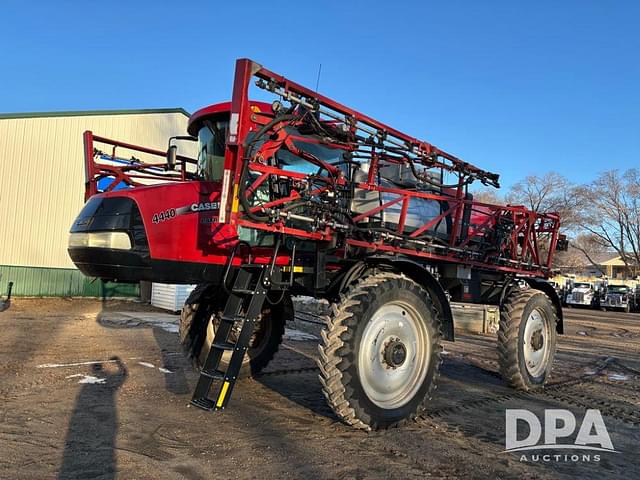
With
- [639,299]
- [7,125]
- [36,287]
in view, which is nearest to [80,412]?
[36,287]

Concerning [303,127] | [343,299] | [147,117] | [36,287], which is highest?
[147,117]

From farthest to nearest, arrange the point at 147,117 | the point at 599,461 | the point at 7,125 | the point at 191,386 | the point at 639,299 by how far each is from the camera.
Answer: the point at 639,299
the point at 147,117
the point at 7,125
the point at 191,386
the point at 599,461

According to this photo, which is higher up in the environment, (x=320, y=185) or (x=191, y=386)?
(x=320, y=185)

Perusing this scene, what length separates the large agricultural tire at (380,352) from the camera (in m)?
4.38

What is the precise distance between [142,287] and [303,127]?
17.1 meters

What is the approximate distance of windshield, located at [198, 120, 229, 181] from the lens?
513 cm

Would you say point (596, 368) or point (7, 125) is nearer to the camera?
point (596, 368)

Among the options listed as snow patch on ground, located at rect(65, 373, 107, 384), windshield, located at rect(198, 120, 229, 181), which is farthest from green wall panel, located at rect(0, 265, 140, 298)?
windshield, located at rect(198, 120, 229, 181)

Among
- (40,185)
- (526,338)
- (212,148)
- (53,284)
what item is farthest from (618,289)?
(212,148)

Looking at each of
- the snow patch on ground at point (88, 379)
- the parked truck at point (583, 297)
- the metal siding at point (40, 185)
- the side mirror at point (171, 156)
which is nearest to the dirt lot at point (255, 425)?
the snow patch on ground at point (88, 379)

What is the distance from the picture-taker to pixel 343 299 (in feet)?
15.1

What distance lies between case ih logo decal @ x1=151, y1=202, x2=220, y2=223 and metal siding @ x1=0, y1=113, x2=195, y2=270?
18059mm

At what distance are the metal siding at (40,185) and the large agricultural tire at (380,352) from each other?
62.2 ft

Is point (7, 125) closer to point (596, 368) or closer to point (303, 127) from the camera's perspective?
point (303, 127)
